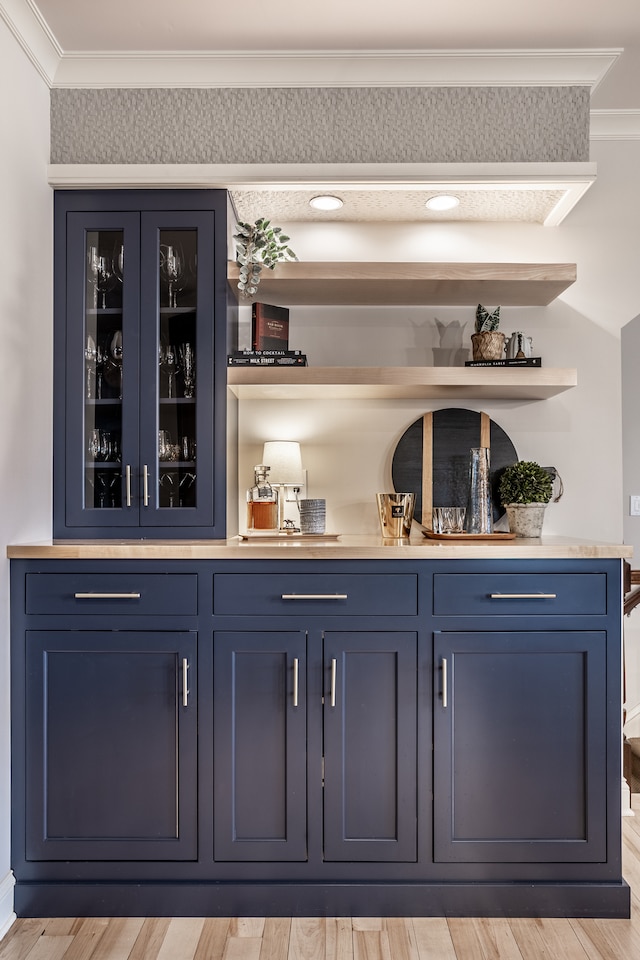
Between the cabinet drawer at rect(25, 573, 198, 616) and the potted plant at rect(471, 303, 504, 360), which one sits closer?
the cabinet drawer at rect(25, 573, 198, 616)

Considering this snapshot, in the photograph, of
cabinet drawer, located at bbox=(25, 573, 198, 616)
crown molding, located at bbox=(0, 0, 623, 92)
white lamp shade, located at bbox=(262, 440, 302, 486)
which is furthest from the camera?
white lamp shade, located at bbox=(262, 440, 302, 486)

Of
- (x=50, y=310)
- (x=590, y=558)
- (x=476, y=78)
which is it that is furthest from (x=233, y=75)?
(x=590, y=558)

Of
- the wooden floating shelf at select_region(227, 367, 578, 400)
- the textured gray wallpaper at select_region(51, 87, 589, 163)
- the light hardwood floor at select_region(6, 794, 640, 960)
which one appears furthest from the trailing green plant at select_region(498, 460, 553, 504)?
the light hardwood floor at select_region(6, 794, 640, 960)

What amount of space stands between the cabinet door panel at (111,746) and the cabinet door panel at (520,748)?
→ 76 centimetres

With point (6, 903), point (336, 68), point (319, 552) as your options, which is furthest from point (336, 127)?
point (6, 903)

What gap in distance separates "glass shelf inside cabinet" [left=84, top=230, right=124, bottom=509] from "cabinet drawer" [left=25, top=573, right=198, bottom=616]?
0.33m

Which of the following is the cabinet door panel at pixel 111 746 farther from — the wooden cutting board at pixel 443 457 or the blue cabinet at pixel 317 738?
the wooden cutting board at pixel 443 457

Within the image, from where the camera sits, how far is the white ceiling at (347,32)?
A: 208 cm

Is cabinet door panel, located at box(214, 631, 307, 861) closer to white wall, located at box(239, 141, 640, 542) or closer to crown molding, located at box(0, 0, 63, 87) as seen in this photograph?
white wall, located at box(239, 141, 640, 542)

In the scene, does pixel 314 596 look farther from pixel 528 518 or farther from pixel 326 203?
pixel 326 203

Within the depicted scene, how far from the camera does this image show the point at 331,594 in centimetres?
206

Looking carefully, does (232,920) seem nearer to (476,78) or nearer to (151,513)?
(151,513)

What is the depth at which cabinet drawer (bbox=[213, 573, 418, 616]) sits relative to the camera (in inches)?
81.2

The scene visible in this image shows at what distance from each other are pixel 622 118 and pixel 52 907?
331 cm
